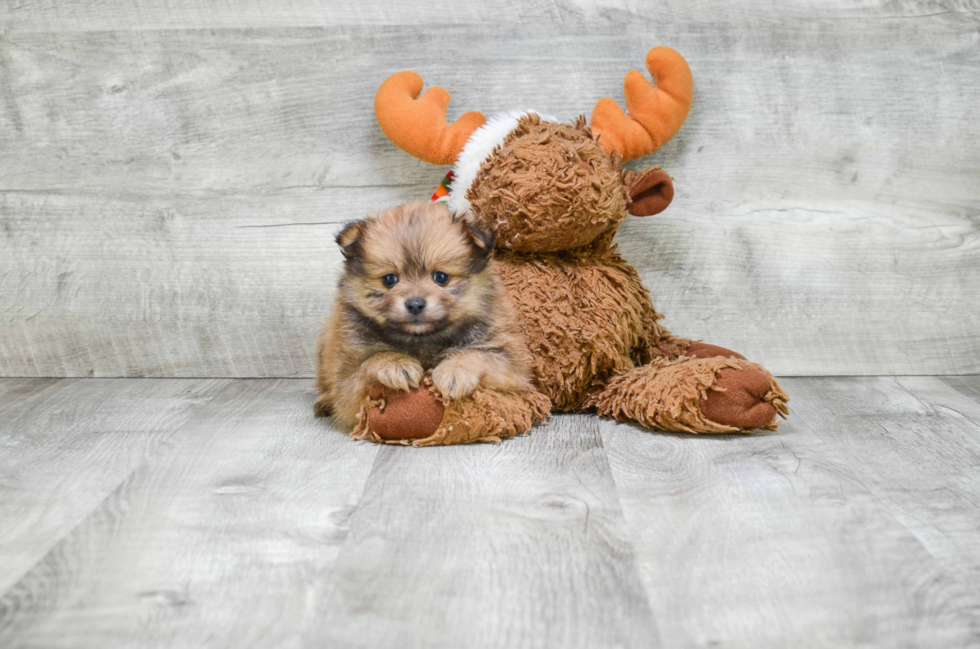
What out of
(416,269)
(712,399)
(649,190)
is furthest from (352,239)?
(712,399)

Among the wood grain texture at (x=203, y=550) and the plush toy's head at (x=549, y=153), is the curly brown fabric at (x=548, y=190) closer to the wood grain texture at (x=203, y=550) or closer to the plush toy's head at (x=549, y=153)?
the plush toy's head at (x=549, y=153)

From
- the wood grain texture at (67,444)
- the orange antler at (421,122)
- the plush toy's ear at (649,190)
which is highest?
the orange antler at (421,122)

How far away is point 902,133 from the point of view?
7.24 ft

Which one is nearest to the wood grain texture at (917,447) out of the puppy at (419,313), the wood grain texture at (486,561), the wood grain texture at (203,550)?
the wood grain texture at (486,561)

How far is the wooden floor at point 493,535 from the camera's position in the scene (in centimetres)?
102

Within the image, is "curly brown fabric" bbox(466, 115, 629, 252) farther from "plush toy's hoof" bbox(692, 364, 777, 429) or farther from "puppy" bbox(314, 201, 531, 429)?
"plush toy's hoof" bbox(692, 364, 777, 429)

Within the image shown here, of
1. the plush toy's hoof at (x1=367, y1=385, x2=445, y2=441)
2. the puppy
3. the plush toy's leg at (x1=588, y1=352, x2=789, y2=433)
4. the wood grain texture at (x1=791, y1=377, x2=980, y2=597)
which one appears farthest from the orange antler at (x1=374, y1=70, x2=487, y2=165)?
the wood grain texture at (x1=791, y1=377, x2=980, y2=597)

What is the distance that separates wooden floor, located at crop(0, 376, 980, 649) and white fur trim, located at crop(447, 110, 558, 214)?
590 millimetres

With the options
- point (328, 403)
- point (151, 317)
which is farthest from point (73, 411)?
point (328, 403)

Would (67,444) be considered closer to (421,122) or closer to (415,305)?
(415,305)

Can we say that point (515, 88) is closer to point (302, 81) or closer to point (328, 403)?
point (302, 81)

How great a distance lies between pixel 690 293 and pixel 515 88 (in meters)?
0.76

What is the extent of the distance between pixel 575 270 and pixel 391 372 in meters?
0.55

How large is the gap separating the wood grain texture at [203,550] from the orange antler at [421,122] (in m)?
0.76
